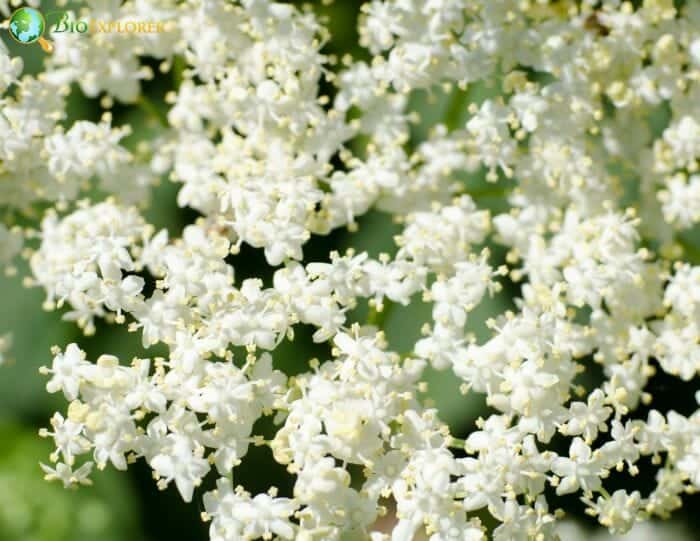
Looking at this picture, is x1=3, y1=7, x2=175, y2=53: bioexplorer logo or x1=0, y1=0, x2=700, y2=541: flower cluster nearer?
x1=0, y1=0, x2=700, y2=541: flower cluster

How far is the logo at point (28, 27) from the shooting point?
241 cm

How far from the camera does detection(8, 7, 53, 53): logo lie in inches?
94.7

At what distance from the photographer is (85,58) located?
2.48 metres

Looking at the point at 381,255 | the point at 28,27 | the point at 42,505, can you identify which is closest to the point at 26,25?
the point at 28,27

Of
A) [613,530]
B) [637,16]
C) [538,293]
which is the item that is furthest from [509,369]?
[637,16]

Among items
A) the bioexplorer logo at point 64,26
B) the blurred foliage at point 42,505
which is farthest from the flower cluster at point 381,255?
the blurred foliage at point 42,505

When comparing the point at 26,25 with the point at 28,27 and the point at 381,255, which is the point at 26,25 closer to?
the point at 28,27

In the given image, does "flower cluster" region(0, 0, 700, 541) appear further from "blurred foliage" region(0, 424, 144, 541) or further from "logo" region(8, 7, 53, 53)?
"blurred foliage" region(0, 424, 144, 541)

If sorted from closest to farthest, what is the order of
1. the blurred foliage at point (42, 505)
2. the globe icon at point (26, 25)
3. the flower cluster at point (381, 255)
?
the flower cluster at point (381, 255), the globe icon at point (26, 25), the blurred foliage at point (42, 505)

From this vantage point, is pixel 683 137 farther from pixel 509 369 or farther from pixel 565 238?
pixel 509 369

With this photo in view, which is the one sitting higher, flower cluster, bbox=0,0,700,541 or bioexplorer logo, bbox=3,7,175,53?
bioexplorer logo, bbox=3,7,175,53

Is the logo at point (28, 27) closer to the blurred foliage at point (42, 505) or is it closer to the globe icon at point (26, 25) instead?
the globe icon at point (26, 25)

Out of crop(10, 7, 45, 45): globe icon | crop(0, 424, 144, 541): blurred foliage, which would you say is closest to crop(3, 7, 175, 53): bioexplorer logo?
crop(10, 7, 45, 45): globe icon

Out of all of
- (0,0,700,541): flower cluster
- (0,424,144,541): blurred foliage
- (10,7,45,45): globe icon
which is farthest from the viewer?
(0,424,144,541): blurred foliage
